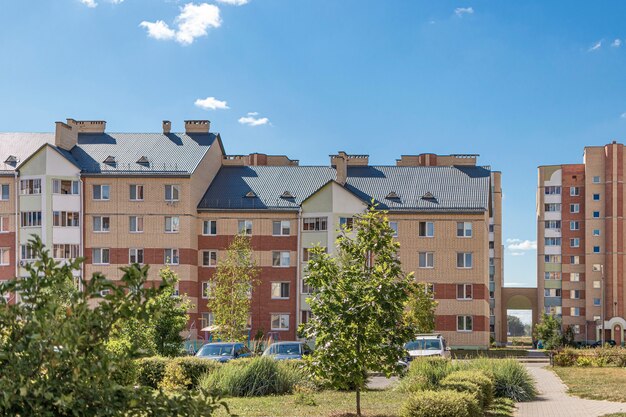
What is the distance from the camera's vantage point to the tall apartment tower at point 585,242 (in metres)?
90.4

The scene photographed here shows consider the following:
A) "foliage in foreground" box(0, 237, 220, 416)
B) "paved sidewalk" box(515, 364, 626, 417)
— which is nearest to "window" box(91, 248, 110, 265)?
"paved sidewalk" box(515, 364, 626, 417)

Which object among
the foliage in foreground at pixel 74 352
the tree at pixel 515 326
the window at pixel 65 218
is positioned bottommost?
the tree at pixel 515 326

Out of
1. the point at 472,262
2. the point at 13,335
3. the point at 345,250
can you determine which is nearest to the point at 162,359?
the point at 345,250

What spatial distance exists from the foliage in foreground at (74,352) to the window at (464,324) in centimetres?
5320

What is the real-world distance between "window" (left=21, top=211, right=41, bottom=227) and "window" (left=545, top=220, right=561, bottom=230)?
63316 millimetres

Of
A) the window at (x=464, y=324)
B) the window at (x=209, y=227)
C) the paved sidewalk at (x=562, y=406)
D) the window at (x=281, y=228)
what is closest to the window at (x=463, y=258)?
the window at (x=464, y=324)

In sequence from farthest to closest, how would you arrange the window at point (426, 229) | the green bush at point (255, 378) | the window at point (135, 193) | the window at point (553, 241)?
1. the window at point (553, 241)
2. the window at point (426, 229)
3. the window at point (135, 193)
4. the green bush at point (255, 378)

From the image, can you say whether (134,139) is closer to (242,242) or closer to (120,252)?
(120,252)

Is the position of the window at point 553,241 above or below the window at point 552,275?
above

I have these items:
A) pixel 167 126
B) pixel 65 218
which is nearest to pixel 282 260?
pixel 167 126

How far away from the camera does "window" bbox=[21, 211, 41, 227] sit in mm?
56719

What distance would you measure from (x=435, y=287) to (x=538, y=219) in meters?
46.2

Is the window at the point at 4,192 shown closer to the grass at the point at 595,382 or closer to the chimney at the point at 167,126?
the chimney at the point at 167,126

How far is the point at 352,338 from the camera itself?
16359 millimetres
